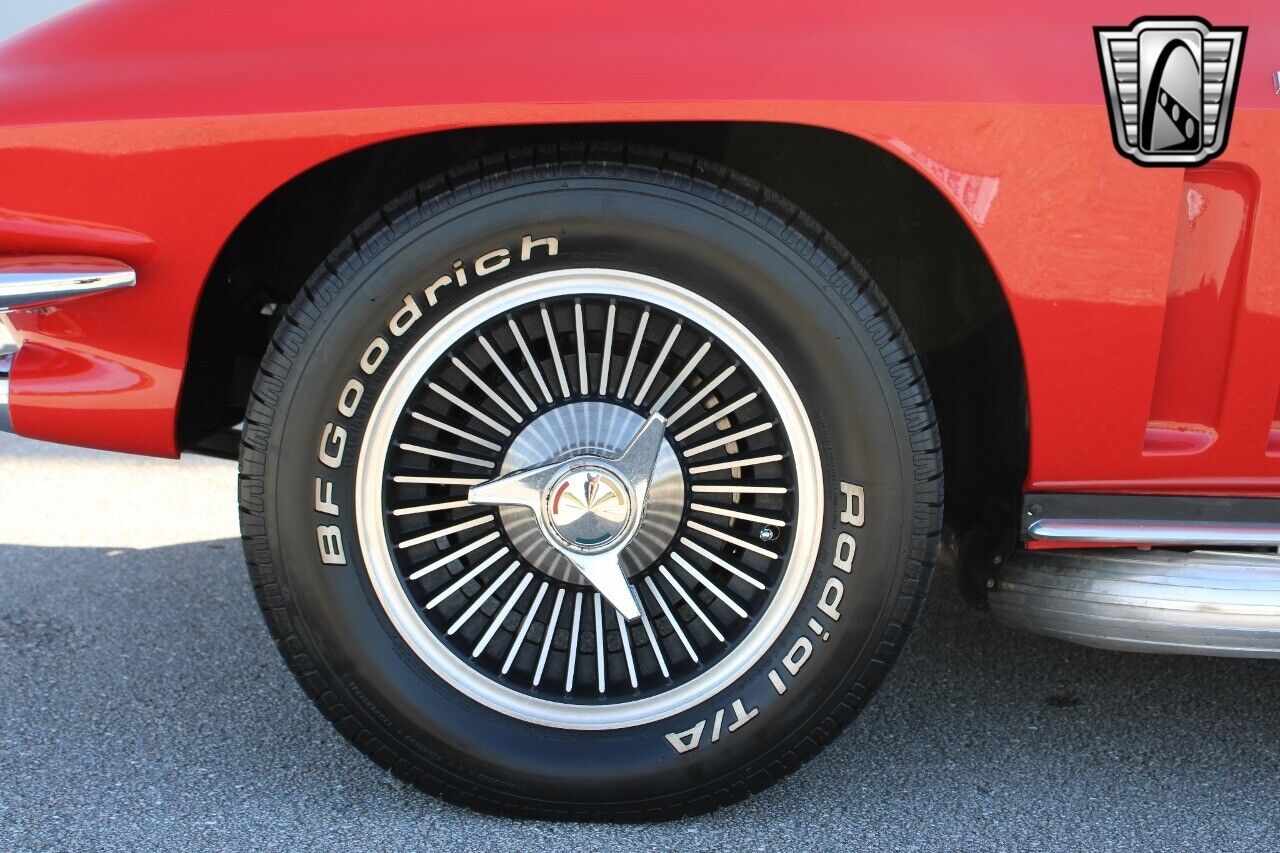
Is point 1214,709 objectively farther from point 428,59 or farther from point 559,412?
point 428,59

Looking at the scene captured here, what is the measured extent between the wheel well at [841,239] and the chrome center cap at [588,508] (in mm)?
493

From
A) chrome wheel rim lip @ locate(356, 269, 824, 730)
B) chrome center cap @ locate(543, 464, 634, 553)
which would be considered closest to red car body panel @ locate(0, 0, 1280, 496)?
chrome wheel rim lip @ locate(356, 269, 824, 730)

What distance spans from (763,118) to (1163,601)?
0.89m

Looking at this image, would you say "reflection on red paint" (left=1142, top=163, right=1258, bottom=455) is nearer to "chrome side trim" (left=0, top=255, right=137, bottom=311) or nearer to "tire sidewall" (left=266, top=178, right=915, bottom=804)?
"tire sidewall" (left=266, top=178, right=915, bottom=804)

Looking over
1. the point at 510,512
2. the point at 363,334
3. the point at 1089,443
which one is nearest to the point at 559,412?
the point at 510,512

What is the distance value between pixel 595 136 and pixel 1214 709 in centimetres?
153

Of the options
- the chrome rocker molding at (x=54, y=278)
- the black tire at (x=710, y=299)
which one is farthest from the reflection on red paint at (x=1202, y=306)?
the chrome rocker molding at (x=54, y=278)

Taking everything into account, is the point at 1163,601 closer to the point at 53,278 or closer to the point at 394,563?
the point at 394,563

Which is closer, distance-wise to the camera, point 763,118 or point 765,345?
point 763,118

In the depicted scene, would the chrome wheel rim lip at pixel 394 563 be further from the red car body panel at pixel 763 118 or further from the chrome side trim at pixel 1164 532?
the chrome side trim at pixel 1164 532

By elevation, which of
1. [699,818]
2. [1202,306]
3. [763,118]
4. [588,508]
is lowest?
[699,818]

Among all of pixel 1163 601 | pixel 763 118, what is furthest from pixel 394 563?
pixel 1163 601

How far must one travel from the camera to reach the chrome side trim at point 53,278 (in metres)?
1.61

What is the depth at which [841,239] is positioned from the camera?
78.7 inches
